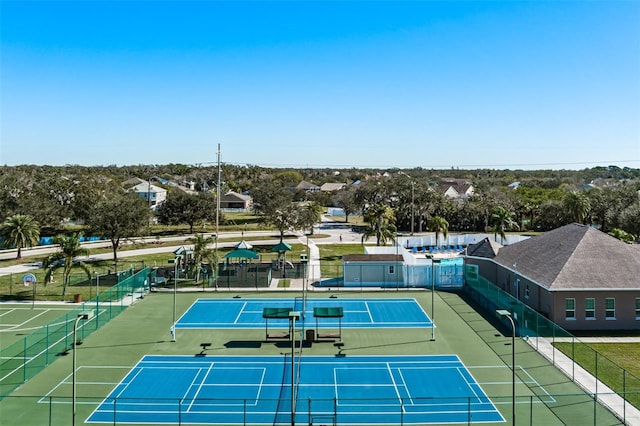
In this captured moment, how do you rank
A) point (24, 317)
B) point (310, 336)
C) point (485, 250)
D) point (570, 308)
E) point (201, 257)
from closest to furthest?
1. point (310, 336)
2. point (570, 308)
3. point (24, 317)
4. point (201, 257)
5. point (485, 250)

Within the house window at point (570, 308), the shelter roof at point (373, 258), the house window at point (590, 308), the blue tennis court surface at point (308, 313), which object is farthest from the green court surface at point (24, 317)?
the house window at point (590, 308)

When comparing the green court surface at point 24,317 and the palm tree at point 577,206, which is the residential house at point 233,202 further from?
the green court surface at point 24,317

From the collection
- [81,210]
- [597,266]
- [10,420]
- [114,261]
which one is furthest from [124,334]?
[81,210]

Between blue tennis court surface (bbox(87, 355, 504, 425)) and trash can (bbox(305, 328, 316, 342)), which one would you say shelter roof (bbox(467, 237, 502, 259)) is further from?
trash can (bbox(305, 328, 316, 342))

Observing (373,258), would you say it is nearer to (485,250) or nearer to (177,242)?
(485,250)

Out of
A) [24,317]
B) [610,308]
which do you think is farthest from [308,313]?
[610,308]

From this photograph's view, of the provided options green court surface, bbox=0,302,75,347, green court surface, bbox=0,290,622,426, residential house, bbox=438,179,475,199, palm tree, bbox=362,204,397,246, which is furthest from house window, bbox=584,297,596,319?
residential house, bbox=438,179,475,199

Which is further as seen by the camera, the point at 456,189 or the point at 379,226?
the point at 456,189
